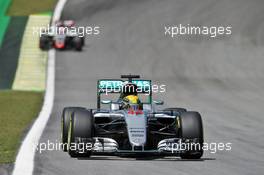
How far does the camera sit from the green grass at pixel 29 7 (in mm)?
42844

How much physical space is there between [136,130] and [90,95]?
44.7ft

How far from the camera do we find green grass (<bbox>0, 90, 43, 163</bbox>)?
1438 cm

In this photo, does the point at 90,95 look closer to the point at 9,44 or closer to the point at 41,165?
the point at 9,44

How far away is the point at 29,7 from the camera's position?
1735 inches

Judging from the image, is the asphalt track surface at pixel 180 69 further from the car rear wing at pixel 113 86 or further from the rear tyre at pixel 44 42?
the car rear wing at pixel 113 86

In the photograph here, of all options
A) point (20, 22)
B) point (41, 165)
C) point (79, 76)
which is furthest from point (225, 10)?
point (41, 165)

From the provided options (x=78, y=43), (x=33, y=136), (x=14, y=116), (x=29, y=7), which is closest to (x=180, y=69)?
(x=78, y=43)

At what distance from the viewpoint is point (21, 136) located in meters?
16.2

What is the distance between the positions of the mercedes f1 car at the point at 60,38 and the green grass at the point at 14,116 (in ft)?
27.2

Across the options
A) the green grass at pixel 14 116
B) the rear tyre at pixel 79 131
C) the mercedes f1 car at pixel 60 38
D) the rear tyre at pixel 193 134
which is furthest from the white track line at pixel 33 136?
the mercedes f1 car at pixel 60 38

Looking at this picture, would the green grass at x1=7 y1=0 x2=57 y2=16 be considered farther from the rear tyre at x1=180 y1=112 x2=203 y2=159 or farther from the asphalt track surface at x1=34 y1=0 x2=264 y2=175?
the rear tyre at x1=180 y1=112 x2=203 y2=159

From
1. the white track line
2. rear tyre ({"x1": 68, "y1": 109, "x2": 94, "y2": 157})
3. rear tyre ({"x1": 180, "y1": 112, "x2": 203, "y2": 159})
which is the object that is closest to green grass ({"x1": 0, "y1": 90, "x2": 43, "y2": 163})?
the white track line

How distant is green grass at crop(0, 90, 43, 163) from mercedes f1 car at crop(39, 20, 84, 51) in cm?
830

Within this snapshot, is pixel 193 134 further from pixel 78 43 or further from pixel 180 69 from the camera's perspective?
pixel 78 43
